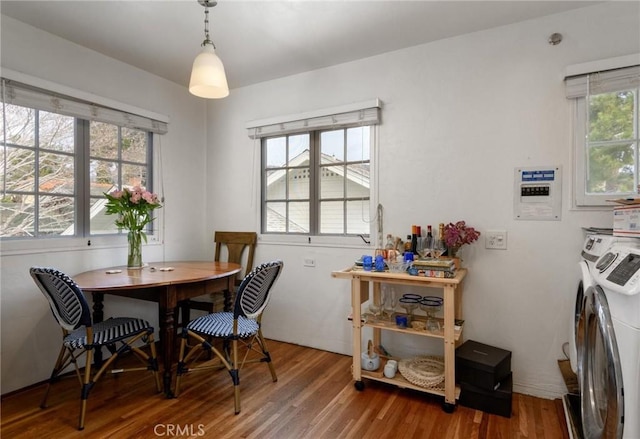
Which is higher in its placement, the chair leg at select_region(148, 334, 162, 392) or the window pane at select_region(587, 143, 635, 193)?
the window pane at select_region(587, 143, 635, 193)

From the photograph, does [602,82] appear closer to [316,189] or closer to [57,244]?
[316,189]

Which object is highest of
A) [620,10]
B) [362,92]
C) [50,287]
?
[620,10]

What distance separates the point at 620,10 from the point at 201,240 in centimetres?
362

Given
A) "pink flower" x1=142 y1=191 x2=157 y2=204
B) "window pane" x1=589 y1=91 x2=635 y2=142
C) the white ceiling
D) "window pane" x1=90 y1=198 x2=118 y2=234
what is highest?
the white ceiling

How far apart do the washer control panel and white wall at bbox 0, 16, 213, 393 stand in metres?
3.08

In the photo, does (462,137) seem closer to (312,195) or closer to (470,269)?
(470,269)

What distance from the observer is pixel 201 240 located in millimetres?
3521

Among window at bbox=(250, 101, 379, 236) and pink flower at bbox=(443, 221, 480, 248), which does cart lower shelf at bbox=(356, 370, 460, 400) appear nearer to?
pink flower at bbox=(443, 221, 480, 248)

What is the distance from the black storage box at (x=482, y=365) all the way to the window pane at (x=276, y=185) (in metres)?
1.93

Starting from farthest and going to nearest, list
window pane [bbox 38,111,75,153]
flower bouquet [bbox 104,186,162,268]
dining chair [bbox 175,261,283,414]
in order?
flower bouquet [bbox 104,186,162,268] < window pane [bbox 38,111,75,153] < dining chair [bbox 175,261,283,414]

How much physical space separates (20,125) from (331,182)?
7.24 feet

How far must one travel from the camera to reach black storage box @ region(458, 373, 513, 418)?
1.93 metres

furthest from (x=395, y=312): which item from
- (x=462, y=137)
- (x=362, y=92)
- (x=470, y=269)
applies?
(x=362, y=92)

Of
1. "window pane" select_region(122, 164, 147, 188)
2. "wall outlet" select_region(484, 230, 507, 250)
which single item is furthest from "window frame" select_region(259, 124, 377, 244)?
"window pane" select_region(122, 164, 147, 188)
